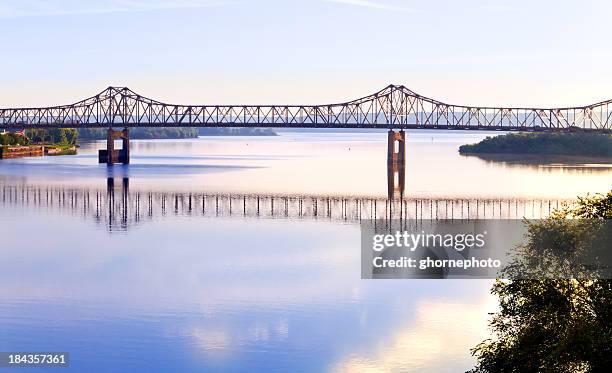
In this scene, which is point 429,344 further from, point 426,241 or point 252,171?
point 252,171

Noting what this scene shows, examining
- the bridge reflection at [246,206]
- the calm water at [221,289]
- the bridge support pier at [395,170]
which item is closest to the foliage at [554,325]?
the calm water at [221,289]

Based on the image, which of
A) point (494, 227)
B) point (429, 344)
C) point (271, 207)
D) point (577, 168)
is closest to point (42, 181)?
point (271, 207)

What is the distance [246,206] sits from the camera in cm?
9856

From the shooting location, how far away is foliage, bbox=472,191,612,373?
28.8 m

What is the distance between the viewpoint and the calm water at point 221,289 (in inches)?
1559

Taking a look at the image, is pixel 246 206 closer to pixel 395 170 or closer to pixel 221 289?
pixel 221 289

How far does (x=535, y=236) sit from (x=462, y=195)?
7911cm

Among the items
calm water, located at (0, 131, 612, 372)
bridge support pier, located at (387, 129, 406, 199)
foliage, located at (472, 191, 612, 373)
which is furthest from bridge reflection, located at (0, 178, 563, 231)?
foliage, located at (472, 191, 612, 373)

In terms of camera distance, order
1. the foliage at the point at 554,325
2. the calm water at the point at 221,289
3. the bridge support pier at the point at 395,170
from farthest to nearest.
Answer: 1. the bridge support pier at the point at 395,170
2. the calm water at the point at 221,289
3. the foliage at the point at 554,325

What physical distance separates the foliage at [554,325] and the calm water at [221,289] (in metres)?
5.97

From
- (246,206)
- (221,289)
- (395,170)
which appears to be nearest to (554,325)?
(221,289)

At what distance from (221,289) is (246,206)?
153 ft

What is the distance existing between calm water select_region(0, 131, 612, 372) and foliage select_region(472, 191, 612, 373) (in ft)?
19.6

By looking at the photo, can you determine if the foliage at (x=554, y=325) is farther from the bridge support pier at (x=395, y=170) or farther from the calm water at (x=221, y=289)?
Answer: the bridge support pier at (x=395, y=170)
